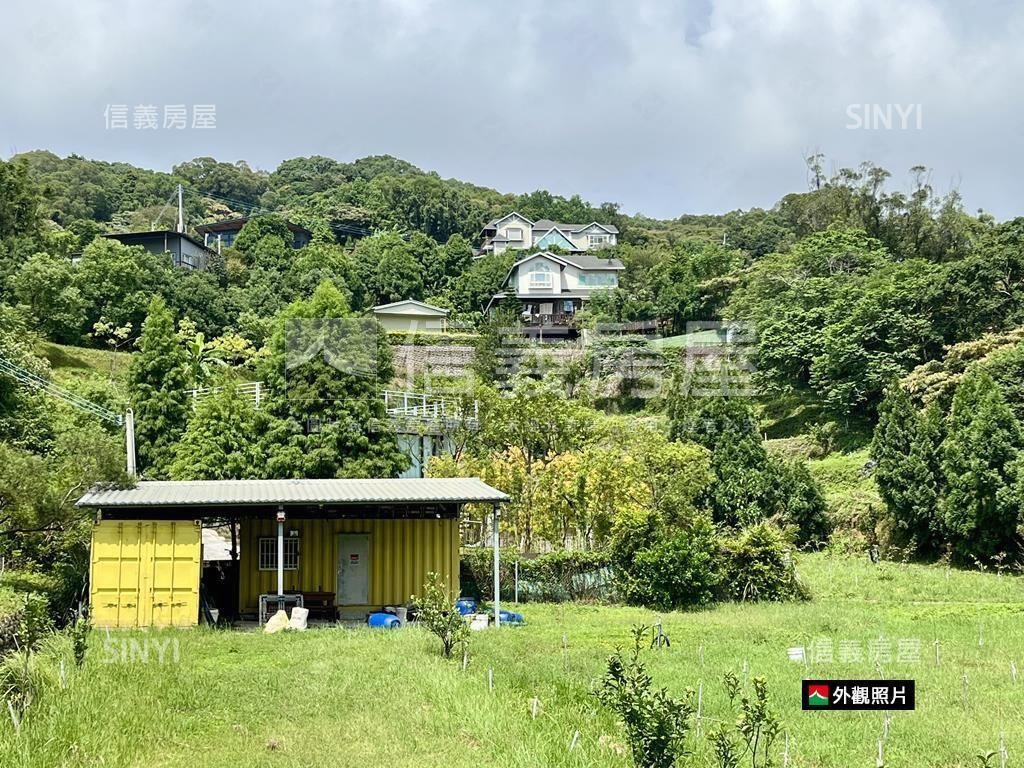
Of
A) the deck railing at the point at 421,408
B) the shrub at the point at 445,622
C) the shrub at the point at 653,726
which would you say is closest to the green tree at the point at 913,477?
the deck railing at the point at 421,408

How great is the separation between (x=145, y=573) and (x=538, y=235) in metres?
55.7

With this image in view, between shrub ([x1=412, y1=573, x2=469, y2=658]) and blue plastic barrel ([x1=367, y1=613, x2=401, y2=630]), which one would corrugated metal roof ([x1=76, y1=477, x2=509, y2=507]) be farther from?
shrub ([x1=412, y1=573, x2=469, y2=658])

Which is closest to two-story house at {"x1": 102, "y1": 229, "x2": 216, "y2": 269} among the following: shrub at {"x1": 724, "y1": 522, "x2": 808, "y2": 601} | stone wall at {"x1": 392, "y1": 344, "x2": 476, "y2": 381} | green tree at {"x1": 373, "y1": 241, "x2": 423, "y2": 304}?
green tree at {"x1": 373, "y1": 241, "x2": 423, "y2": 304}

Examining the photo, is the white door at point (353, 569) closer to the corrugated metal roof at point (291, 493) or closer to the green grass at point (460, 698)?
the corrugated metal roof at point (291, 493)

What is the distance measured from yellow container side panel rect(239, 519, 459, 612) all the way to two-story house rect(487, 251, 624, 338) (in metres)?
32.3

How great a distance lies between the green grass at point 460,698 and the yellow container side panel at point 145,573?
0.92 meters

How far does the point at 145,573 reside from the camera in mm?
14664

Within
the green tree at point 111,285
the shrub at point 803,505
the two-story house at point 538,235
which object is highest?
the two-story house at point 538,235

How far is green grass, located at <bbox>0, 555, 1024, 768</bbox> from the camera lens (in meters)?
7.70

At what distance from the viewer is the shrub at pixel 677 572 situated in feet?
58.9

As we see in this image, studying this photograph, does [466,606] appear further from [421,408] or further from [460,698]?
[421,408]

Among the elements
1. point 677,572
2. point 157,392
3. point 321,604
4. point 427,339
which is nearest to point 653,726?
point 321,604

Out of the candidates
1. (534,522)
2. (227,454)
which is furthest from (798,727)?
(227,454)

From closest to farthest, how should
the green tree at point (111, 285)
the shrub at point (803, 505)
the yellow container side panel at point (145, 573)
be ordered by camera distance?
the yellow container side panel at point (145, 573)
the shrub at point (803, 505)
the green tree at point (111, 285)
